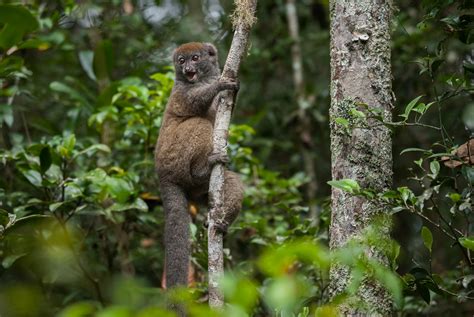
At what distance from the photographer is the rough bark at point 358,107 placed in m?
4.39

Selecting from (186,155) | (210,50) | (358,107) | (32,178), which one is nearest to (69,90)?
(32,178)

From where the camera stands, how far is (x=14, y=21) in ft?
17.9

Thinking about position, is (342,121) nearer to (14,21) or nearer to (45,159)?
(14,21)

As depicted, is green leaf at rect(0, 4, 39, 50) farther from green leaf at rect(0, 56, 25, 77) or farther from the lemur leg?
the lemur leg

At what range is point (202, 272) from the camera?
730 cm

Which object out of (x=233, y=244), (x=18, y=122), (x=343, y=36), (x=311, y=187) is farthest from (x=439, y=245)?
(x=18, y=122)

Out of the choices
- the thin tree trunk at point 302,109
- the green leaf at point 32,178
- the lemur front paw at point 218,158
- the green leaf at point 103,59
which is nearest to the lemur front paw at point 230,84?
the lemur front paw at point 218,158

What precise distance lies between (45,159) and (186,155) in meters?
1.44

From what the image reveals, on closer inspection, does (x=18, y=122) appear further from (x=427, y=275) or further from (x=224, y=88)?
(x=427, y=275)

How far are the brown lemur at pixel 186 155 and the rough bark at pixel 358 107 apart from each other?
4.67 ft

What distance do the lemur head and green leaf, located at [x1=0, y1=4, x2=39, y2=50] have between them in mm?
1809

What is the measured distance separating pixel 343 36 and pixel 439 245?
17.9 feet

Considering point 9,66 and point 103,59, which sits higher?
point 103,59

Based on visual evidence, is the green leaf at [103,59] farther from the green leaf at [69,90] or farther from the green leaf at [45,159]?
the green leaf at [45,159]
